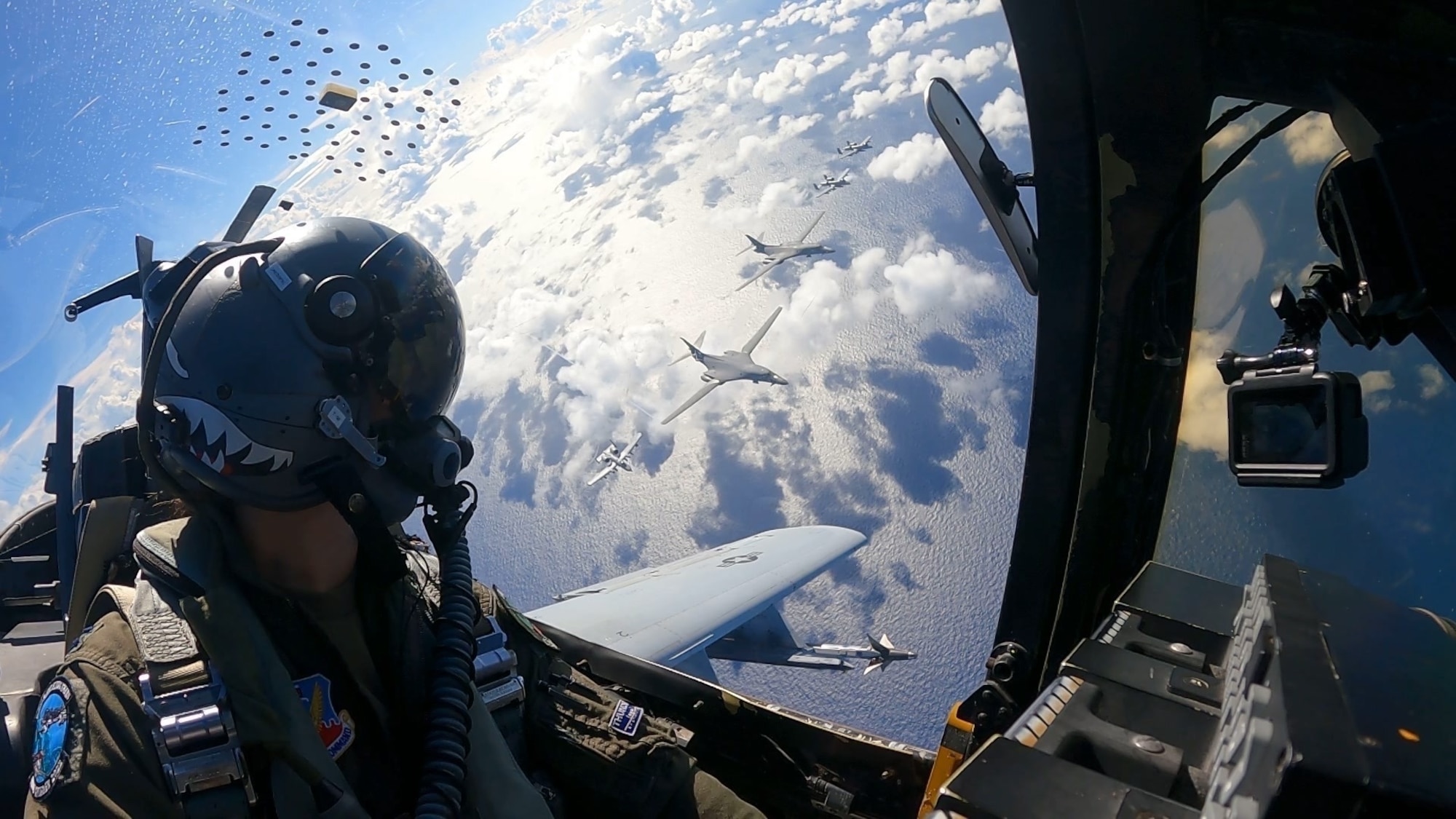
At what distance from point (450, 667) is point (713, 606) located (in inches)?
186

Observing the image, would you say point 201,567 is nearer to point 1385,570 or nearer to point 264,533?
point 264,533

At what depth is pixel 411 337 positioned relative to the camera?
5.60 feet

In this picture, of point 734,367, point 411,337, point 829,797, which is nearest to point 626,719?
point 829,797

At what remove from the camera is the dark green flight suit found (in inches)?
48.8

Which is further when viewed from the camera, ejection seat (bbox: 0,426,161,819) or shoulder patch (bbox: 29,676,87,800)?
ejection seat (bbox: 0,426,161,819)

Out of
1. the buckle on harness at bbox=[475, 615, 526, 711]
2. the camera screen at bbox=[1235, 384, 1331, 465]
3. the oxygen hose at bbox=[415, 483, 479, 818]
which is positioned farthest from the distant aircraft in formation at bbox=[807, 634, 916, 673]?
the camera screen at bbox=[1235, 384, 1331, 465]

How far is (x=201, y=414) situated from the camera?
1502mm

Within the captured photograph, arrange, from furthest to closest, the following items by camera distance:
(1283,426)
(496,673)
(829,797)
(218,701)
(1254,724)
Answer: (829,797), (496,673), (218,701), (1283,426), (1254,724)

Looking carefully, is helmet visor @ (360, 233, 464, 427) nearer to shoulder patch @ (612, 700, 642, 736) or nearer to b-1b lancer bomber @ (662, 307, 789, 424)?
shoulder patch @ (612, 700, 642, 736)

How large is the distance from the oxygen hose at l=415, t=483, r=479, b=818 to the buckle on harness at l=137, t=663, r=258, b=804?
30 centimetres

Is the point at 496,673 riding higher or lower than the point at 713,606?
higher

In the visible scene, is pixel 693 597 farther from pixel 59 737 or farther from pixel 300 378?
pixel 59 737

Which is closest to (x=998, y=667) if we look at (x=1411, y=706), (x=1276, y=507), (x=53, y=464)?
(x=1276, y=507)

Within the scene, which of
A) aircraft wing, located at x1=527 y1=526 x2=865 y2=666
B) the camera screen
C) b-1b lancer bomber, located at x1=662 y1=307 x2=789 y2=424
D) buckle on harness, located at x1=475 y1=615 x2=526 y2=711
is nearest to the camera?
the camera screen
